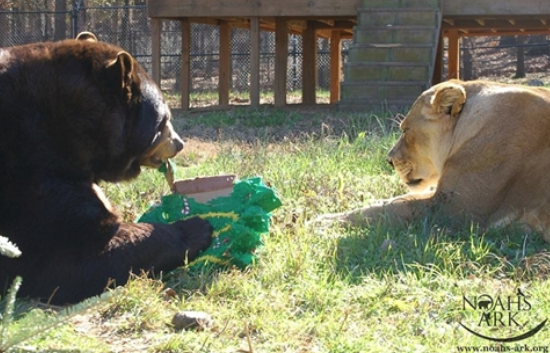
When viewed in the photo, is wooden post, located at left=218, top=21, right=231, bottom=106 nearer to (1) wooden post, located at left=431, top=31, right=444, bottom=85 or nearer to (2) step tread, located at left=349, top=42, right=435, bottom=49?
(2) step tread, located at left=349, top=42, right=435, bottom=49

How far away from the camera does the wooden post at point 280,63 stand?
1650 cm

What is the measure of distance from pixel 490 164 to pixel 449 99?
67 cm

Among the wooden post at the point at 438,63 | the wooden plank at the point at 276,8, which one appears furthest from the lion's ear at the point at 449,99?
the wooden post at the point at 438,63

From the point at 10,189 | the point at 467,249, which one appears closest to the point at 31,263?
the point at 10,189

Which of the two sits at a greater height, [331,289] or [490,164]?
[490,164]

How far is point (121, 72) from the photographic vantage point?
5129 mm

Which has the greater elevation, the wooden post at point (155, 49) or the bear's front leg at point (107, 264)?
the wooden post at point (155, 49)

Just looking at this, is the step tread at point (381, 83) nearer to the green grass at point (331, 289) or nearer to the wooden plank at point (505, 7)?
the wooden plank at point (505, 7)

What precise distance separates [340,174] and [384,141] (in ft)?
6.12

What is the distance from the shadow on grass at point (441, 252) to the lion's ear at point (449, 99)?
105cm

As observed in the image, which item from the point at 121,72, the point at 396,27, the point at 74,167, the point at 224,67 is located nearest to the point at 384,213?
the point at 121,72

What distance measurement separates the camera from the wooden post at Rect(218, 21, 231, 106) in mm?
18000

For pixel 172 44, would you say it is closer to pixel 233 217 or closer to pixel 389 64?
pixel 389 64

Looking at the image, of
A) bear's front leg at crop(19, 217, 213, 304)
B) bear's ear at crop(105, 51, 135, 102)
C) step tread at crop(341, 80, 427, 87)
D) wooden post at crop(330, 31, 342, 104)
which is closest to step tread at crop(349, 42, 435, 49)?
step tread at crop(341, 80, 427, 87)
